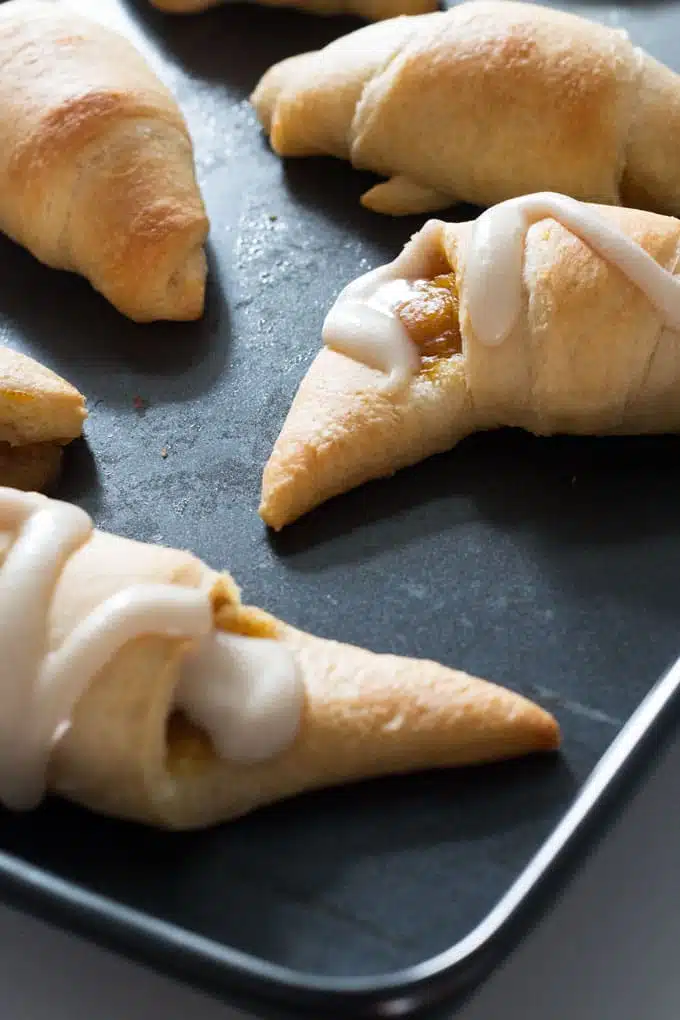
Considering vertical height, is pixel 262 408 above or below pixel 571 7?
below

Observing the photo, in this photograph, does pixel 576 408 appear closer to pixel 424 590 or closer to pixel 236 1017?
pixel 424 590

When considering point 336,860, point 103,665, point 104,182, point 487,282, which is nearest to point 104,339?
point 104,182

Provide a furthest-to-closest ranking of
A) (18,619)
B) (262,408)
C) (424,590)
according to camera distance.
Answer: (262,408)
(424,590)
(18,619)

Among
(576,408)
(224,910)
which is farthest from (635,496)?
(224,910)

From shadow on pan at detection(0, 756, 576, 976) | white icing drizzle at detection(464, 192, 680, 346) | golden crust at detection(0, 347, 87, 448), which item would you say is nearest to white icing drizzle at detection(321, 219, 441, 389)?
white icing drizzle at detection(464, 192, 680, 346)

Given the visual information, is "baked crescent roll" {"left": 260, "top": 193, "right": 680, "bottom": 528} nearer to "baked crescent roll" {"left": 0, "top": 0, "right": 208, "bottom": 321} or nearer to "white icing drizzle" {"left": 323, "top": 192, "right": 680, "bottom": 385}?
"white icing drizzle" {"left": 323, "top": 192, "right": 680, "bottom": 385}

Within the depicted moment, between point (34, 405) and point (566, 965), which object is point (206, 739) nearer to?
point (566, 965)
